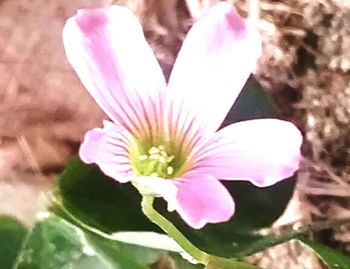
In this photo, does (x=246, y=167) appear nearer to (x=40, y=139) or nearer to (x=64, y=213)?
(x=64, y=213)

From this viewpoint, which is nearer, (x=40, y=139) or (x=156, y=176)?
(x=156, y=176)

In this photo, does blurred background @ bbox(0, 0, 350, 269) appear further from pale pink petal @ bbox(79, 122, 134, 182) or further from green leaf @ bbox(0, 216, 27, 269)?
pale pink petal @ bbox(79, 122, 134, 182)

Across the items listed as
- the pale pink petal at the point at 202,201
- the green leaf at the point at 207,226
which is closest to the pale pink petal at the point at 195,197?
the pale pink petal at the point at 202,201

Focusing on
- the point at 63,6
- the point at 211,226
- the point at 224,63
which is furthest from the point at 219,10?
the point at 63,6

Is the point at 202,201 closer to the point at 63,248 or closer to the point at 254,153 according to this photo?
the point at 254,153

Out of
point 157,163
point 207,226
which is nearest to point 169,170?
point 157,163

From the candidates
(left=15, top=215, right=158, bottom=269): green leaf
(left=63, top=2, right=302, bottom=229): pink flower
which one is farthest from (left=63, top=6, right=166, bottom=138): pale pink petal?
(left=15, top=215, right=158, bottom=269): green leaf

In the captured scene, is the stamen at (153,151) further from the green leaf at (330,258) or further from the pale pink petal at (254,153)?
the green leaf at (330,258)
